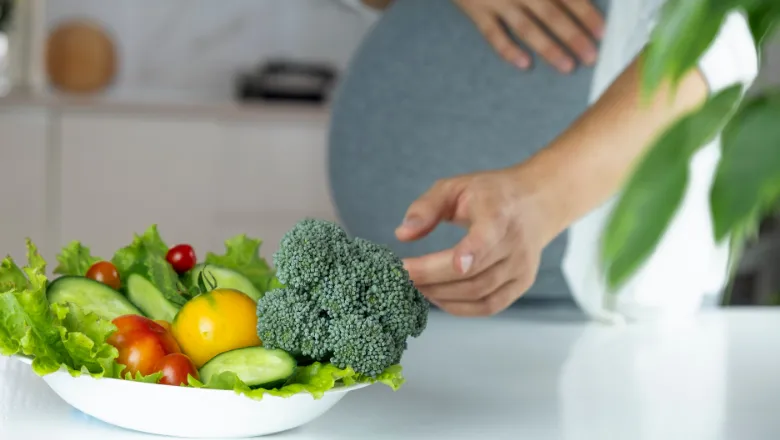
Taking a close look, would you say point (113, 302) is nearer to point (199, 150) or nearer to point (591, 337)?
point (591, 337)

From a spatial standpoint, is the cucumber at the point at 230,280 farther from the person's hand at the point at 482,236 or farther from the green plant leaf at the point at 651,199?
the green plant leaf at the point at 651,199

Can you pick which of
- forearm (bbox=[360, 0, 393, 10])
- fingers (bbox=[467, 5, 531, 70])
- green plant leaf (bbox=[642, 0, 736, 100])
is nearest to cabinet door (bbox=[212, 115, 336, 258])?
forearm (bbox=[360, 0, 393, 10])

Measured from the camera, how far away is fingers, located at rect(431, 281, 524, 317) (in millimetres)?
1014

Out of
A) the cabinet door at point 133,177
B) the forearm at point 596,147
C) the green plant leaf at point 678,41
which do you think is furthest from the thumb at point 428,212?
the cabinet door at point 133,177

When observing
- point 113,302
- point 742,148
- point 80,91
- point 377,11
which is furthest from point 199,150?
point 742,148

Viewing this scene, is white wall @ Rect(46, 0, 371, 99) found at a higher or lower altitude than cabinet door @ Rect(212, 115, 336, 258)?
higher

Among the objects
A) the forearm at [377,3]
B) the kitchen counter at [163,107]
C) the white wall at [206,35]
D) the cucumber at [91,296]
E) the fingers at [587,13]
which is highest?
the white wall at [206,35]

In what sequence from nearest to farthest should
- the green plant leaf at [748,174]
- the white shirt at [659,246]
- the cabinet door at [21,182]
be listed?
the green plant leaf at [748,174] → the white shirt at [659,246] → the cabinet door at [21,182]

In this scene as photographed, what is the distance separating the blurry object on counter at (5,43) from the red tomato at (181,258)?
255cm

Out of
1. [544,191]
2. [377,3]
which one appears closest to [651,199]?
[544,191]

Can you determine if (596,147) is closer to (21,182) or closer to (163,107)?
(163,107)

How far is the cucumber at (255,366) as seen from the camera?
1.93 ft

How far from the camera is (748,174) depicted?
0.18 meters

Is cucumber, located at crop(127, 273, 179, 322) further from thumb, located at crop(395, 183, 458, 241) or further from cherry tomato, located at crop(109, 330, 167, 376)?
thumb, located at crop(395, 183, 458, 241)
